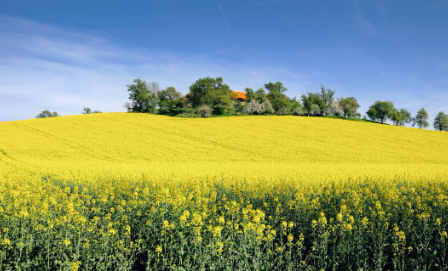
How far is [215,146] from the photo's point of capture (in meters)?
A: 35.1

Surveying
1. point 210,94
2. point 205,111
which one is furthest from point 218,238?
point 210,94

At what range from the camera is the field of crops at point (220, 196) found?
6.31 meters

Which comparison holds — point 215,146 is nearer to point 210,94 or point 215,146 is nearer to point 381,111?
point 210,94

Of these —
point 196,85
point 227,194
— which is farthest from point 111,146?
point 196,85

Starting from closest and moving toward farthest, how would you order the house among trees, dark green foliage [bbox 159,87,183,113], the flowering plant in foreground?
the flowering plant in foreground < dark green foliage [bbox 159,87,183,113] < the house among trees

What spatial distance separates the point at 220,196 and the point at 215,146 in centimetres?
2421

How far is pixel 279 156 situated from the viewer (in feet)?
102

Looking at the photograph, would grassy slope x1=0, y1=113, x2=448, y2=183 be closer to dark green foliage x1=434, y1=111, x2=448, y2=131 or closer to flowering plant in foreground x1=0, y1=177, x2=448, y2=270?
flowering plant in foreground x1=0, y1=177, x2=448, y2=270

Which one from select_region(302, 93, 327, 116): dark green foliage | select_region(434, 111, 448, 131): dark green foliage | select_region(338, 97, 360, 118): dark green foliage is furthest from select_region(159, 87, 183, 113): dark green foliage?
select_region(434, 111, 448, 131): dark green foliage

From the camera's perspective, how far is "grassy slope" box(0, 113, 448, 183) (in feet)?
86.6

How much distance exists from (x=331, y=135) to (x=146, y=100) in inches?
1720

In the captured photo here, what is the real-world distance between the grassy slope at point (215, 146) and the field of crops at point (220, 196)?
24 cm

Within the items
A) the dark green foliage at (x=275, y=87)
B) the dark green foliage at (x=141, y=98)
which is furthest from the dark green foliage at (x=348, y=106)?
the dark green foliage at (x=141, y=98)

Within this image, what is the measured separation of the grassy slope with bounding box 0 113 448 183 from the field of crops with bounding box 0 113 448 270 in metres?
0.24
